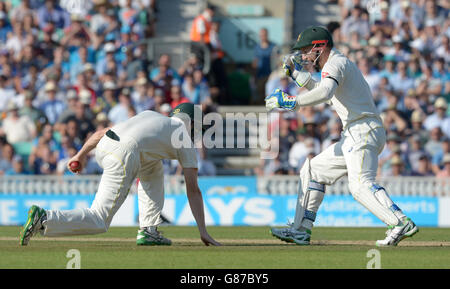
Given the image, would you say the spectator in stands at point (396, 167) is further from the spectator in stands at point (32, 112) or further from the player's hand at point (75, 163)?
the player's hand at point (75, 163)

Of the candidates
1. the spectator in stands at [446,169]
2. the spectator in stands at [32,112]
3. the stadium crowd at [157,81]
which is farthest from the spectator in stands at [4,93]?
the spectator in stands at [446,169]

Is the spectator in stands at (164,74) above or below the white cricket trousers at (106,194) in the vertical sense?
above

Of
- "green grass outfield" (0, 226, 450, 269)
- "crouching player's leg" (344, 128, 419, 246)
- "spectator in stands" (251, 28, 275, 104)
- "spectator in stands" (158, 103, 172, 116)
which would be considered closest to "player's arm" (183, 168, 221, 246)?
"green grass outfield" (0, 226, 450, 269)

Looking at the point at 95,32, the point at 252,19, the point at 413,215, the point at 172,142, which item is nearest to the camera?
the point at 172,142

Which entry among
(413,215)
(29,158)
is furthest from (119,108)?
(413,215)

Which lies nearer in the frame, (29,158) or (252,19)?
(29,158)

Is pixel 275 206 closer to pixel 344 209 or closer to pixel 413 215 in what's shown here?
pixel 344 209

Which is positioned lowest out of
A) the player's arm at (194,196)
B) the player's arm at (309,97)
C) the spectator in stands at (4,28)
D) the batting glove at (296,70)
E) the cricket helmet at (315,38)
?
the player's arm at (194,196)
